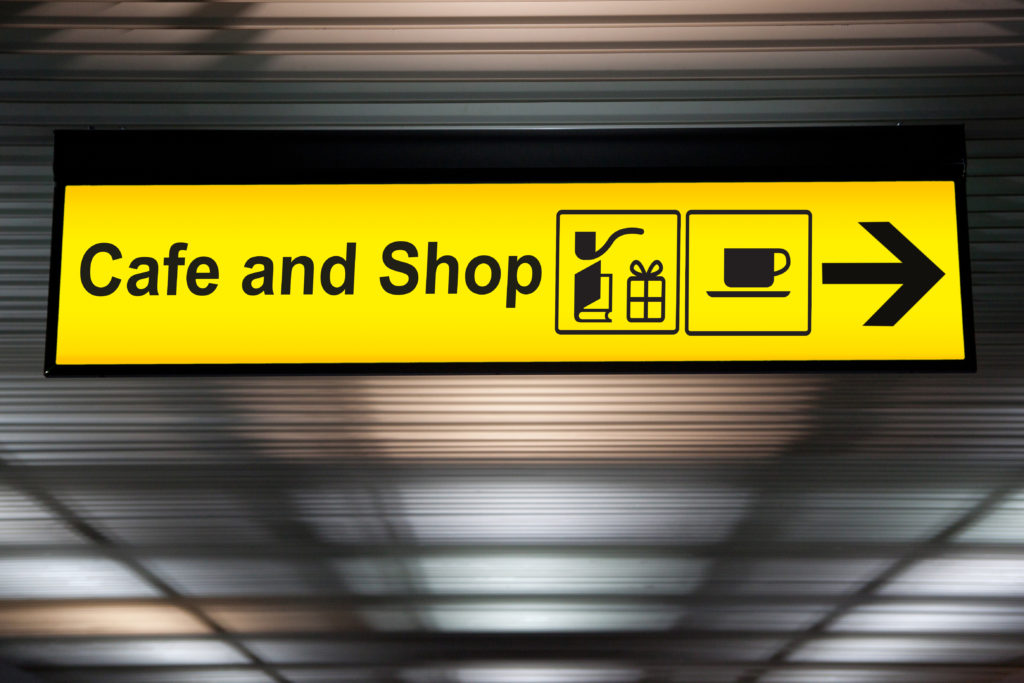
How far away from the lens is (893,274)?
1966mm

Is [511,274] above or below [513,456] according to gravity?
above

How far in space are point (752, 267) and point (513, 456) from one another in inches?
102

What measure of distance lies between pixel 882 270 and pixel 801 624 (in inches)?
210

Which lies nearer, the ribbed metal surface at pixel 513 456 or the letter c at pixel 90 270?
the letter c at pixel 90 270

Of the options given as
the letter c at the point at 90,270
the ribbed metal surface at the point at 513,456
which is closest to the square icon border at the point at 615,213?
the ribbed metal surface at the point at 513,456

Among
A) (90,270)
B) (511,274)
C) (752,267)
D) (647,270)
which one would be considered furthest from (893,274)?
(90,270)

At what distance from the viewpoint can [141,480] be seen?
15.5ft

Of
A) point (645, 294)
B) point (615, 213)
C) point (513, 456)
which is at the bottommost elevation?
point (513, 456)

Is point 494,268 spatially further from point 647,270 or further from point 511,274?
point 647,270

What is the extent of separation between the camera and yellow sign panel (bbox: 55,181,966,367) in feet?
6.37

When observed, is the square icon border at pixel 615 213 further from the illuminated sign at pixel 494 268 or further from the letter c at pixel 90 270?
the letter c at pixel 90 270

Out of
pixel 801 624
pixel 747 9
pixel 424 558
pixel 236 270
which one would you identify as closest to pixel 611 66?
pixel 747 9

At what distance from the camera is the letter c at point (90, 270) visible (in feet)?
6.52

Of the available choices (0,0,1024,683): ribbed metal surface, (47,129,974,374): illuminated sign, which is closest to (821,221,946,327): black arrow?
(47,129,974,374): illuminated sign
